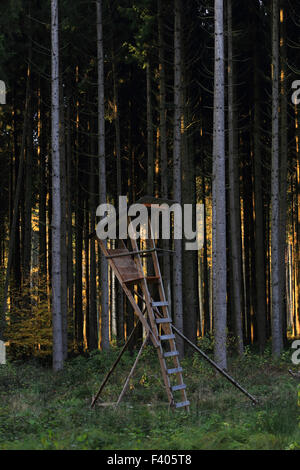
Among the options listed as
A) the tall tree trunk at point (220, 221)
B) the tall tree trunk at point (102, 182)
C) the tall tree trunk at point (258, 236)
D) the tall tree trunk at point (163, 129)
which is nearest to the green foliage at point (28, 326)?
the tall tree trunk at point (102, 182)

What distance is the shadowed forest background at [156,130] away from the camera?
17.3 metres

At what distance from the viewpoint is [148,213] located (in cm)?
1137

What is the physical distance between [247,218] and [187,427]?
16.3 metres

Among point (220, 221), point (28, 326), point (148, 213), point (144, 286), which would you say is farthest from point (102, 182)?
point (144, 286)

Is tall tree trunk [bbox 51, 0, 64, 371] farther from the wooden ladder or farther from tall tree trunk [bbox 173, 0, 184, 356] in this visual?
the wooden ladder

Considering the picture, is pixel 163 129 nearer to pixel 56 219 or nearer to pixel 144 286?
pixel 56 219

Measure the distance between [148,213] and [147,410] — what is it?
394 cm

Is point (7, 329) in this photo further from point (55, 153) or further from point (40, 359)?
point (55, 153)

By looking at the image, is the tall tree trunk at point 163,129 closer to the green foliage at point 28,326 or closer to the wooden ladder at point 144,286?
the green foliage at point 28,326

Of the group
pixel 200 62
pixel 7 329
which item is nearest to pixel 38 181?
pixel 7 329

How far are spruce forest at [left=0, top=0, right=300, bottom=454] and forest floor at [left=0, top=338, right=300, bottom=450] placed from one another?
4cm

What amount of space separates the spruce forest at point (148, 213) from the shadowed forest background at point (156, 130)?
8 cm

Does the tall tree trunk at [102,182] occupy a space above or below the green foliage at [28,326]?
above

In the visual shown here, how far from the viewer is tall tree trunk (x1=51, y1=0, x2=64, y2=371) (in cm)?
1588
